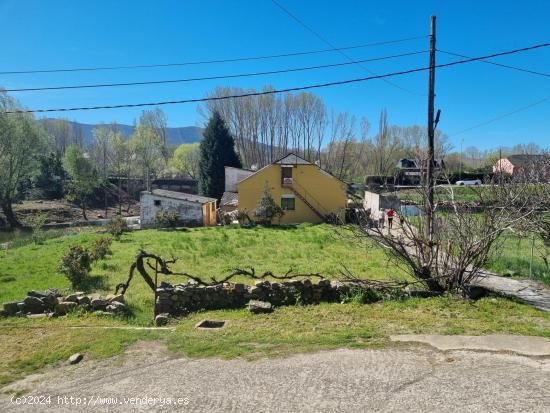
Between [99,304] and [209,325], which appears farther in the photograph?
[99,304]

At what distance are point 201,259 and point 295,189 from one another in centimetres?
1822

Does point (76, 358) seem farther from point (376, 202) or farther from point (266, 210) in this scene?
point (376, 202)

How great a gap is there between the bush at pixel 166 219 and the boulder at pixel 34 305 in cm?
2097

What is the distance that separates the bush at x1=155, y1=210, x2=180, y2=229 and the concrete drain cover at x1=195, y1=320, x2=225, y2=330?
906 inches

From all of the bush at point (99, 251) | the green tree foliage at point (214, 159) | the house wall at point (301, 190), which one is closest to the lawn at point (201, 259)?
the bush at point (99, 251)

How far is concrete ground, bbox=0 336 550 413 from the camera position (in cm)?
479

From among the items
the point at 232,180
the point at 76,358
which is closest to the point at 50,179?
the point at 232,180

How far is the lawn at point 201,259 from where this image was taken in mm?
12796

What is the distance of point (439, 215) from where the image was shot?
36.1 feet

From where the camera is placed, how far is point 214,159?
46.8 m

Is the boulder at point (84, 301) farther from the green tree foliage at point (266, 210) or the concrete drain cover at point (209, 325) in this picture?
the green tree foliage at point (266, 210)

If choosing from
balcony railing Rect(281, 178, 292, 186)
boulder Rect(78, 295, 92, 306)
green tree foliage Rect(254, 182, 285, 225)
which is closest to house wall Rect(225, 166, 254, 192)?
balcony railing Rect(281, 178, 292, 186)

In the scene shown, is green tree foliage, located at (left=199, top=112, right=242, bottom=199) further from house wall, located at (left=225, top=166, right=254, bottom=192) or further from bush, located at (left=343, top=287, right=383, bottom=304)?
bush, located at (left=343, top=287, right=383, bottom=304)

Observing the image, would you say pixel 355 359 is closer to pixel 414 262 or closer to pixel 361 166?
pixel 414 262
